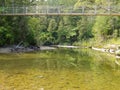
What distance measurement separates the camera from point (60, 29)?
213 ft

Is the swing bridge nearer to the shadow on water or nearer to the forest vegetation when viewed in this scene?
the forest vegetation

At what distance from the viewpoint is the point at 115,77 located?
15.9 m

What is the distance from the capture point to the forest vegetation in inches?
1391

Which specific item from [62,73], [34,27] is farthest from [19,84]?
[34,27]

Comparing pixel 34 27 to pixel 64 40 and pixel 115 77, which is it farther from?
pixel 115 77

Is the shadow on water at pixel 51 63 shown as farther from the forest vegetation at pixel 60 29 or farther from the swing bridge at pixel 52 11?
the forest vegetation at pixel 60 29

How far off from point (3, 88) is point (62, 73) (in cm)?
540

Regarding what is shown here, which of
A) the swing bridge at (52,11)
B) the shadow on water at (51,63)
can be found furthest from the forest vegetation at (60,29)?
the shadow on water at (51,63)

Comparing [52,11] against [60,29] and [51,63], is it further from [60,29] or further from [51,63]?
[60,29]

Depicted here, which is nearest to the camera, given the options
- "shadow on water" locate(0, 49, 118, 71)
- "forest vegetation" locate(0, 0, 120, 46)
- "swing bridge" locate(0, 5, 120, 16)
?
"shadow on water" locate(0, 49, 118, 71)

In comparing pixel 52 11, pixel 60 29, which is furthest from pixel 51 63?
pixel 60 29

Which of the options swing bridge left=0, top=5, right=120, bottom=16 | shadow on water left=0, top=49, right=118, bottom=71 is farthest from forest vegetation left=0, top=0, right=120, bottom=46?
shadow on water left=0, top=49, right=118, bottom=71

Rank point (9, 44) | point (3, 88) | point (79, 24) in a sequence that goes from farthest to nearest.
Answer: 1. point (79, 24)
2. point (9, 44)
3. point (3, 88)

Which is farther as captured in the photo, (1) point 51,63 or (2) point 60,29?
(2) point 60,29
